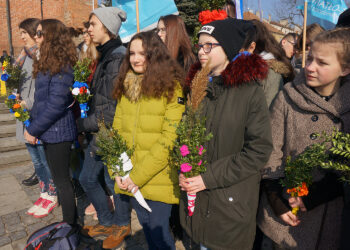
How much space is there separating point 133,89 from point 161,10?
3533mm

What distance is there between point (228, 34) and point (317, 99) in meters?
0.79

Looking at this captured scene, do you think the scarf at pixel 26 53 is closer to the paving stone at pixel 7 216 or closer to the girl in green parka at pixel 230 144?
the paving stone at pixel 7 216

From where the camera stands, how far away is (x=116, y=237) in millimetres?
2949

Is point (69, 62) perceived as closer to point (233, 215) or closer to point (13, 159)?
point (233, 215)

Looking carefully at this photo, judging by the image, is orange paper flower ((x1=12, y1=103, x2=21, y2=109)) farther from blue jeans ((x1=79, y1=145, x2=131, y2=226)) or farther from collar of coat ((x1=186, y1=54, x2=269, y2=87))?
collar of coat ((x1=186, y1=54, x2=269, y2=87))

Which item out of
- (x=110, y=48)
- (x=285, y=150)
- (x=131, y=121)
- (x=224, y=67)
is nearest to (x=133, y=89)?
(x=131, y=121)

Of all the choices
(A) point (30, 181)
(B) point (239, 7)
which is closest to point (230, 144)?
(B) point (239, 7)

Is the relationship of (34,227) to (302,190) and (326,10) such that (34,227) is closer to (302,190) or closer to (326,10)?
(302,190)

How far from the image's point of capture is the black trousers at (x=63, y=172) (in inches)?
113

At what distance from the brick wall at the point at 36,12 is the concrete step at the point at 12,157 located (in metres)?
12.7

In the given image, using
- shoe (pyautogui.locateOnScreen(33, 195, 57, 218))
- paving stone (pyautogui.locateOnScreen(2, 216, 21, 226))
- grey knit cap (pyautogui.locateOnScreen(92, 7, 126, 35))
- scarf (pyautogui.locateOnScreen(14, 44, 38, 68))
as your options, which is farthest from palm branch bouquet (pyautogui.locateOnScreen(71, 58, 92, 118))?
paving stone (pyautogui.locateOnScreen(2, 216, 21, 226))

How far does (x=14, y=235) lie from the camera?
10.8 feet

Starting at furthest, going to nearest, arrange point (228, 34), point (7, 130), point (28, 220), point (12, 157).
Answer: point (7, 130) < point (12, 157) < point (28, 220) < point (228, 34)

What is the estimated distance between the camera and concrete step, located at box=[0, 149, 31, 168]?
235 inches
